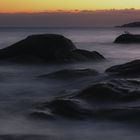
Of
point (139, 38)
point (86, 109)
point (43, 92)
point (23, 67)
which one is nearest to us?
point (86, 109)

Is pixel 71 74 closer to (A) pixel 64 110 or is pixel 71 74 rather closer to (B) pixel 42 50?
(B) pixel 42 50

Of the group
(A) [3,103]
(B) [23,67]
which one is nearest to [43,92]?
(A) [3,103]

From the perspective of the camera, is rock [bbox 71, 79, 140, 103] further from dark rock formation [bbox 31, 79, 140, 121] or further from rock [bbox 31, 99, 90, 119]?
rock [bbox 31, 99, 90, 119]

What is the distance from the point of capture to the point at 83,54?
1081 inches

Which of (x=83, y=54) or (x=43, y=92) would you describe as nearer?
(x=43, y=92)

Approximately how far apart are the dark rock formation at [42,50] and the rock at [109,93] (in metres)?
11.1

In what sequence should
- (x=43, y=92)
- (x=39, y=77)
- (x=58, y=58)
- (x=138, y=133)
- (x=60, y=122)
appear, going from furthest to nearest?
(x=58, y=58) < (x=39, y=77) < (x=43, y=92) < (x=60, y=122) < (x=138, y=133)

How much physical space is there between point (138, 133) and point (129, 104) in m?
2.30

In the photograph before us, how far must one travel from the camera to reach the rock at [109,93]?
13336 mm

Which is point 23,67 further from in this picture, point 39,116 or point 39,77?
point 39,116

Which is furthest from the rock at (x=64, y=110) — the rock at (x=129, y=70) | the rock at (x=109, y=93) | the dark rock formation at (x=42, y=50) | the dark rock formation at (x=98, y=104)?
the dark rock formation at (x=42, y=50)

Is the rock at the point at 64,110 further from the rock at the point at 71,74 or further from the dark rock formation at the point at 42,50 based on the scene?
the dark rock formation at the point at 42,50

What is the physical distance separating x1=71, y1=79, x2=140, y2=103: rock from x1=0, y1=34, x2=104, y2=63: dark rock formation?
11.1 m

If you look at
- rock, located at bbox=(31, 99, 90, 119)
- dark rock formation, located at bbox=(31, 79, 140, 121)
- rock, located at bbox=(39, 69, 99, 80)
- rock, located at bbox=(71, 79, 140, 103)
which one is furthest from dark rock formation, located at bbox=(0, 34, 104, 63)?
rock, located at bbox=(31, 99, 90, 119)
